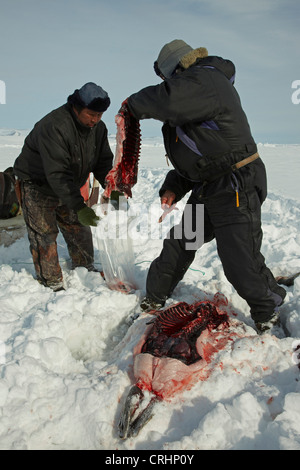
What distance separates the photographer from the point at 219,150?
2.51 meters

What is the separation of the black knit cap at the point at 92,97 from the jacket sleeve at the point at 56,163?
13.0 inches

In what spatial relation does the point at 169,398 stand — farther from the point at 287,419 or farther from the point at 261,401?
the point at 287,419

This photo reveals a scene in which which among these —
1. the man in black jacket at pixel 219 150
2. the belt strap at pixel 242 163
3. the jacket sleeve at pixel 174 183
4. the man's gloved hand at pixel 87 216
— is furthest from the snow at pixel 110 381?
the belt strap at pixel 242 163

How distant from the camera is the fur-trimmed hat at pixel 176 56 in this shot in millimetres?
2474

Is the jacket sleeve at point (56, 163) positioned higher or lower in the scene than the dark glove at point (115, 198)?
higher

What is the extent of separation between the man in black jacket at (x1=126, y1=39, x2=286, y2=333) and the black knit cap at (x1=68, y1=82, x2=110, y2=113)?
2.36 ft

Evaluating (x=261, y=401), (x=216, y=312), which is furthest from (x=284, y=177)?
(x=261, y=401)

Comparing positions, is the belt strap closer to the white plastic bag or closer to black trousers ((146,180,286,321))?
black trousers ((146,180,286,321))

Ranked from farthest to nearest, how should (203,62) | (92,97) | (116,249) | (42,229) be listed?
(42,229), (116,249), (92,97), (203,62)

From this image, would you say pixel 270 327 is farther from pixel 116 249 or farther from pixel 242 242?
pixel 116 249

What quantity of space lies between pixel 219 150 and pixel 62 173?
57.6 inches

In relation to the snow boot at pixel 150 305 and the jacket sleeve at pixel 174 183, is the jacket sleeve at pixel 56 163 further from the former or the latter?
the snow boot at pixel 150 305

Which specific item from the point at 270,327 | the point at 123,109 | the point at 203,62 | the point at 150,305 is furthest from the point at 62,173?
the point at 270,327

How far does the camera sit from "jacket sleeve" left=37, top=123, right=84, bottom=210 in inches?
129
